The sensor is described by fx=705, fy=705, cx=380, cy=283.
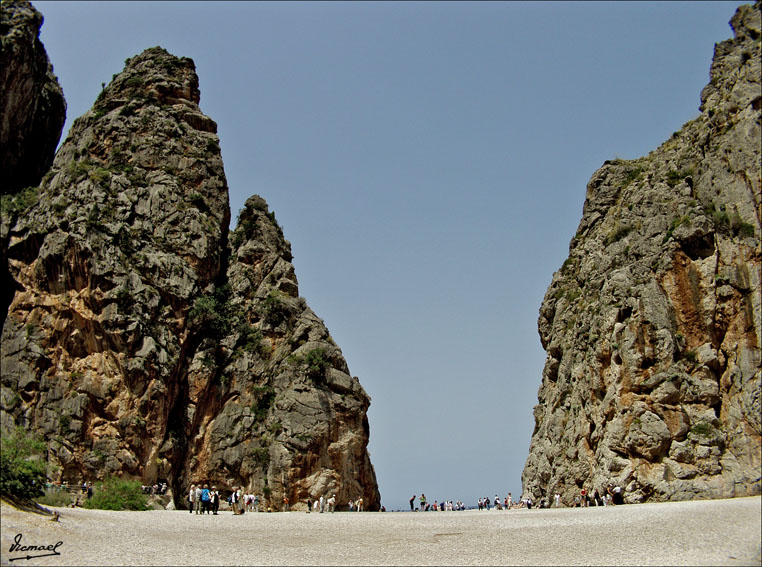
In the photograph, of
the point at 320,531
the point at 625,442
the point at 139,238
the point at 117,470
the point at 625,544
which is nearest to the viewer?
the point at 625,544

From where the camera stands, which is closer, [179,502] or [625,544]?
[625,544]

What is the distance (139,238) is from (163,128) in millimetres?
13161

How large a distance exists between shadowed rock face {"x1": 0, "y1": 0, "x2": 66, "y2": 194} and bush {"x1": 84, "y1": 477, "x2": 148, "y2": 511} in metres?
33.9

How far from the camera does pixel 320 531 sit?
105 ft

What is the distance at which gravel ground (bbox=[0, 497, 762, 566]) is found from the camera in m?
22.9

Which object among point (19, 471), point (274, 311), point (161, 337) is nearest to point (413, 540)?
point (19, 471)

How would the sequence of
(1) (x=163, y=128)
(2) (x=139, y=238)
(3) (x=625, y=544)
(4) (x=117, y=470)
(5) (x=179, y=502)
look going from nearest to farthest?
(3) (x=625, y=544)
(4) (x=117, y=470)
(5) (x=179, y=502)
(2) (x=139, y=238)
(1) (x=163, y=128)

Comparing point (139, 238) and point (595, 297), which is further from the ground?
point (139, 238)

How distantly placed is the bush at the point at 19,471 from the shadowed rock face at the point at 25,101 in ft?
136

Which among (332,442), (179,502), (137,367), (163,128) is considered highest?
(163,128)

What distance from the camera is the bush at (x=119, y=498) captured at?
1656 inches

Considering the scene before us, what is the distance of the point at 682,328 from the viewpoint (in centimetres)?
4712

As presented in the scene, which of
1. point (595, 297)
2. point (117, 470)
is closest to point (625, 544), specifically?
point (595, 297)

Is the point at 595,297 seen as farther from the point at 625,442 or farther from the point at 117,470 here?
the point at 117,470
